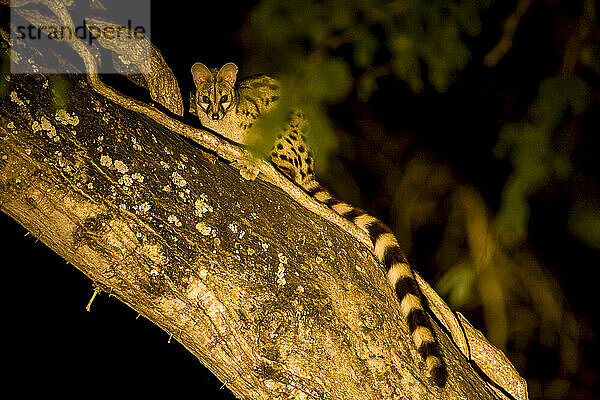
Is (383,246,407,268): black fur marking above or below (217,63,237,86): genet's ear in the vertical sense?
below

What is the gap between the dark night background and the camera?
11.9 feet

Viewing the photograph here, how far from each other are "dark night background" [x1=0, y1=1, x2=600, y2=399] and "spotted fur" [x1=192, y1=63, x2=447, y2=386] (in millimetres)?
420

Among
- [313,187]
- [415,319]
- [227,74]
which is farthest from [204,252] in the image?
[227,74]

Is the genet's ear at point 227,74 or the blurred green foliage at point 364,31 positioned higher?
the blurred green foliage at point 364,31

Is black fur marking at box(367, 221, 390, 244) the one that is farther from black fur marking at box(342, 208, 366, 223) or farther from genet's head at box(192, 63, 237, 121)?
genet's head at box(192, 63, 237, 121)

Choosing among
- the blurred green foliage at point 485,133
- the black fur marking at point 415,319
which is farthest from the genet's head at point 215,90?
the black fur marking at point 415,319

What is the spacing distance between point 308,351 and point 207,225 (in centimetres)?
48

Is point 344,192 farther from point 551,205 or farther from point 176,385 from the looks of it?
point 176,385

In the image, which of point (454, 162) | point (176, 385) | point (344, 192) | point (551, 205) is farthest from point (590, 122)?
point (176, 385)

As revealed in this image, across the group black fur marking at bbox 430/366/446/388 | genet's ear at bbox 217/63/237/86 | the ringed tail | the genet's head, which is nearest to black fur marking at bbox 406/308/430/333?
the ringed tail

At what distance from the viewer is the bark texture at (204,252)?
132cm

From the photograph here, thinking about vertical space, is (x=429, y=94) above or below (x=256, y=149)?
above

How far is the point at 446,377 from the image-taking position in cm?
155

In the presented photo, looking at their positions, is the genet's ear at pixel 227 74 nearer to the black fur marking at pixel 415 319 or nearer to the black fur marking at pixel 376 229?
the black fur marking at pixel 376 229
